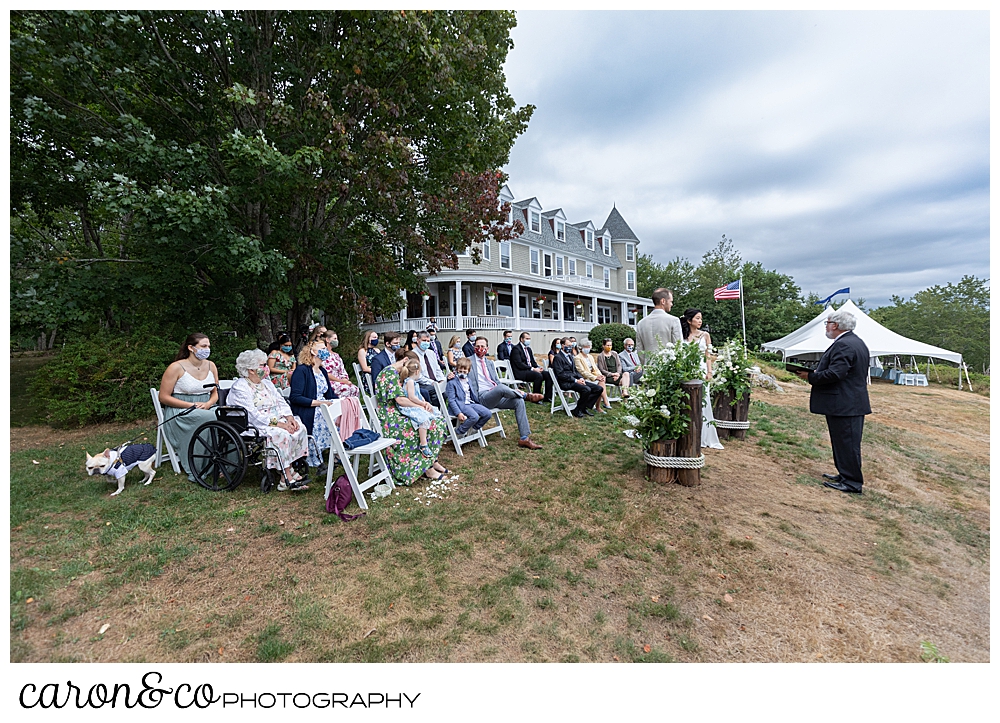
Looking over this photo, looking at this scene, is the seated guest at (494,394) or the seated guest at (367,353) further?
the seated guest at (367,353)

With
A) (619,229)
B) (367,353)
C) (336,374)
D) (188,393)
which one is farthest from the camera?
(619,229)

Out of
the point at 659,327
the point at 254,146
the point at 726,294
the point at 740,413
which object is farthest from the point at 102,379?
the point at 726,294

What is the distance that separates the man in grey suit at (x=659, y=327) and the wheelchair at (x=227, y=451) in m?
4.13

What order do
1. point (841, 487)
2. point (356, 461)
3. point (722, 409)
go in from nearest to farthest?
point (356, 461), point (841, 487), point (722, 409)

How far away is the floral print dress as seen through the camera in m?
4.50

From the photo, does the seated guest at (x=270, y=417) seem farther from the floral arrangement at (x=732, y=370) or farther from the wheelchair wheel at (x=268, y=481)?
the floral arrangement at (x=732, y=370)

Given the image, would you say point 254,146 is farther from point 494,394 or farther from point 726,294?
point 726,294

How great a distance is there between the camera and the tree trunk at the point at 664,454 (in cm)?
427

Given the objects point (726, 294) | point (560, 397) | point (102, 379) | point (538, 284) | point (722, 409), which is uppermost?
point (538, 284)

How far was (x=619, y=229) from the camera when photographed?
37.2 m

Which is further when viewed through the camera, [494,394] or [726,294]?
[726,294]

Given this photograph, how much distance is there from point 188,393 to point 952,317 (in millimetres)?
48812

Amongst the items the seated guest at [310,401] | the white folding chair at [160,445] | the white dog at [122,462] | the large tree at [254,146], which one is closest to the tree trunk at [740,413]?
the large tree at [254,146]
